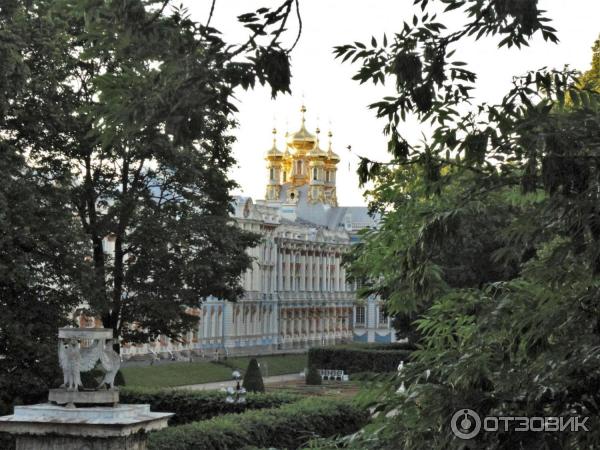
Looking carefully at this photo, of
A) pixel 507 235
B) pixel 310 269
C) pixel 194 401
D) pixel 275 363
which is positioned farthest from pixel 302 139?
pixel 507 235

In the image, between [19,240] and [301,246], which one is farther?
[301,246]

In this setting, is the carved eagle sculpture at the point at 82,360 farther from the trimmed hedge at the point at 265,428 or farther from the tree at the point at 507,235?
the tree at the point at 507,235

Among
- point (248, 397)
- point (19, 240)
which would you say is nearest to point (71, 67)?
point (19, 240)

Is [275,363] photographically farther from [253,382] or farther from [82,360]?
[82,360]

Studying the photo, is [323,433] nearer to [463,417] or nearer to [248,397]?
[248,397]

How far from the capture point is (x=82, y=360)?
18.0m

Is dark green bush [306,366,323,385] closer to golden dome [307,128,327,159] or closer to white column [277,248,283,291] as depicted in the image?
white column [277,248,283,291]

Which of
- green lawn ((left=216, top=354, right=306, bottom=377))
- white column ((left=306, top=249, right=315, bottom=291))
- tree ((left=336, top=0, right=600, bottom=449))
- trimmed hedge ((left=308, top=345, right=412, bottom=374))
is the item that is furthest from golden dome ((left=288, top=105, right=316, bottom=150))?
tree ((left=336, top=0, right=600, bottom=449))

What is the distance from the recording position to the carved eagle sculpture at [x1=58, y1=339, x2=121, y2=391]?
1755cm

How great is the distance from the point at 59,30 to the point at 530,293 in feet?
62.2

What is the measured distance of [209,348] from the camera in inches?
2655

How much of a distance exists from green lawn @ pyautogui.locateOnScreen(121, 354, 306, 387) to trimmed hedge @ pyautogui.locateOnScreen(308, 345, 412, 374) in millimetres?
2199

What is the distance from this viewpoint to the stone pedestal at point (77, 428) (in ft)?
53.2

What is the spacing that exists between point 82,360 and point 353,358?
124ft
